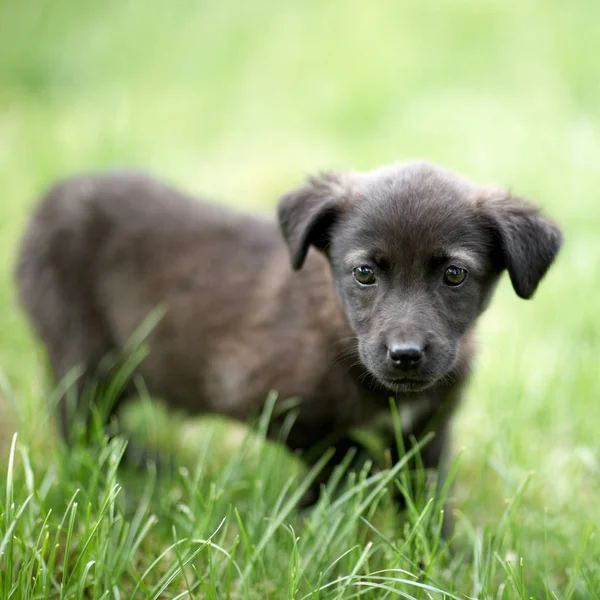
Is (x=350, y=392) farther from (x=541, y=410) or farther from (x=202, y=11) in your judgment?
(x=202, y=11)

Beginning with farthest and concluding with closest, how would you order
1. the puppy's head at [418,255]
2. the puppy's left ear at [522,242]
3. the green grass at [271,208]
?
1. the puppy's left ear at [522,242]
2. the puppy's head at [418,255]
3. the green grass at [271,208]

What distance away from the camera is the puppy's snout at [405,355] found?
264 cm

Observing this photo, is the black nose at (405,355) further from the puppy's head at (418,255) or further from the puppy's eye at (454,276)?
the puppy's eye at (454,276)

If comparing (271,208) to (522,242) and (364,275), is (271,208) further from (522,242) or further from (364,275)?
(522,242)

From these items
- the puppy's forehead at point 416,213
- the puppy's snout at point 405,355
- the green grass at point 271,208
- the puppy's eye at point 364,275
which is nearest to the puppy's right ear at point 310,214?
the puppy's forehead at point 416,213

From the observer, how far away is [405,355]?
8.69 ft

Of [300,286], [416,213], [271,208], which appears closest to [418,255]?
[416,213]

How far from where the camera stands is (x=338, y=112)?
7621 millimetres

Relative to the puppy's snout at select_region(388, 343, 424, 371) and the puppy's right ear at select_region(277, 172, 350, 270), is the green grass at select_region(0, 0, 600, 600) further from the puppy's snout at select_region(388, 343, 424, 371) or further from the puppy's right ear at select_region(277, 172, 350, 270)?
the puppy's right ear at select_region(277, 172, 350, 270)

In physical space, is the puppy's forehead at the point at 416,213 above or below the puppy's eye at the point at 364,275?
above

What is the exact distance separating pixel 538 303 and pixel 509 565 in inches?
108

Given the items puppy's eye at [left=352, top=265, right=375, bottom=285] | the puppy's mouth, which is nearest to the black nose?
the puppy's mouth

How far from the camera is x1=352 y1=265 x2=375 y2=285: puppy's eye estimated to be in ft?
9.53

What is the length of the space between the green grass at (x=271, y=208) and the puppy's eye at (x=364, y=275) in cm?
67
